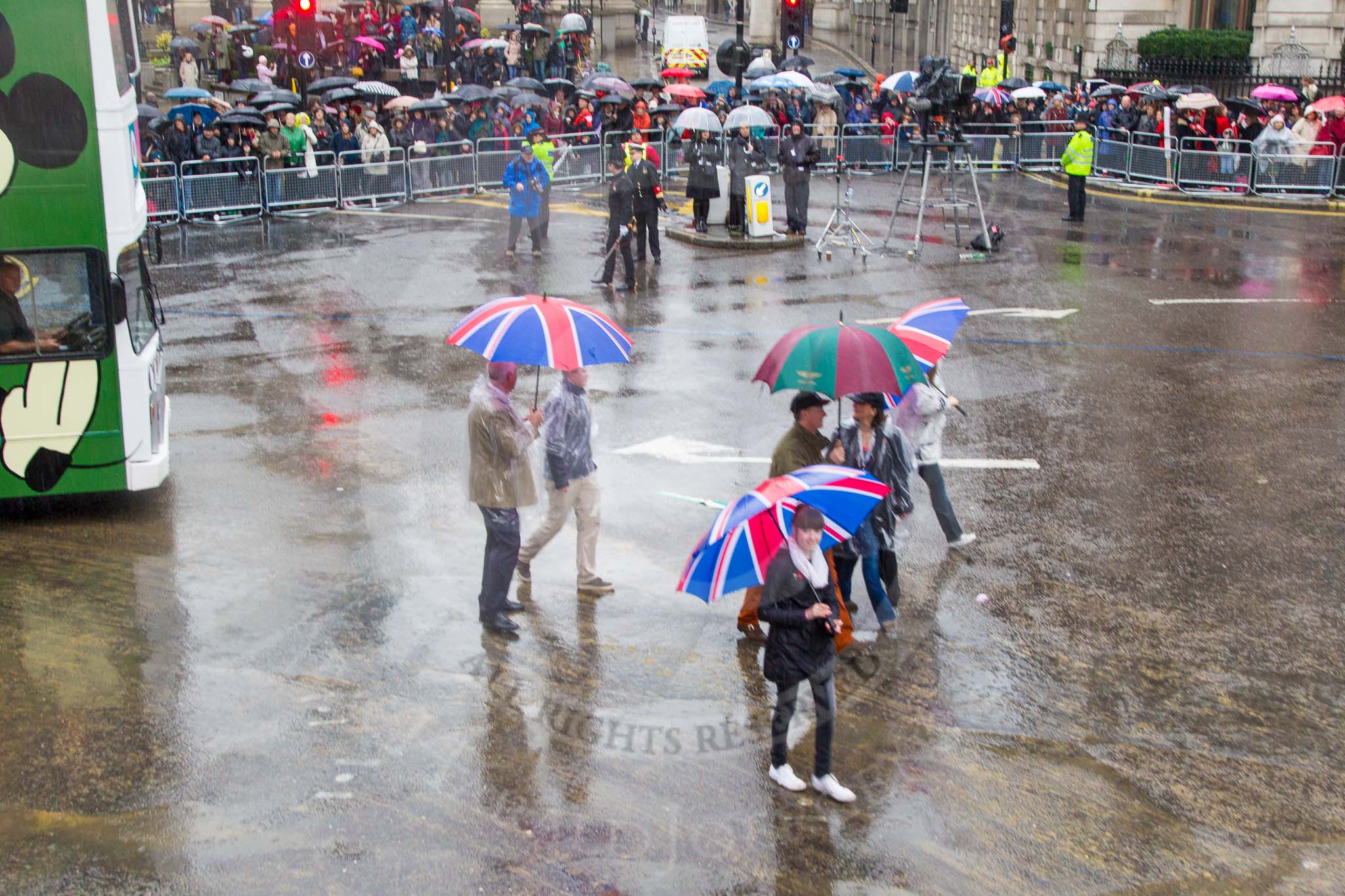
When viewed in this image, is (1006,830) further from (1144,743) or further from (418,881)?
(418,881)

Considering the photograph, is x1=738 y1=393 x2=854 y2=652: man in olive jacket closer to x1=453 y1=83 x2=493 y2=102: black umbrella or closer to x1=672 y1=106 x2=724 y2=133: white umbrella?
x1=672 y1=106 x2=724 y2=133: white umbrella

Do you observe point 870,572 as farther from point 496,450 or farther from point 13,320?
point 13,320

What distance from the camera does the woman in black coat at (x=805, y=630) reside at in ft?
23.4

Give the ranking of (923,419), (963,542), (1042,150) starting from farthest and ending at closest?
1. (1042,150)
2. (963,542)
3. (923,419)

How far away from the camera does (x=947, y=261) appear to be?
21922 mm

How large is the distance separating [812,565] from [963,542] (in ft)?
13.0

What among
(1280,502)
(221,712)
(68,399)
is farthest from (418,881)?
(1280,502)

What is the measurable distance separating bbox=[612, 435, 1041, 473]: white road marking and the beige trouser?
2791 mm

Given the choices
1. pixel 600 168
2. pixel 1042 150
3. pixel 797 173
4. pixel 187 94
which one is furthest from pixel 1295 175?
pixel 187 94

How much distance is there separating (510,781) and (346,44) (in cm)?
4051

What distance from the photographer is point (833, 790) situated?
24.3 feet

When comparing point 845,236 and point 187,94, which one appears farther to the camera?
point 187,94

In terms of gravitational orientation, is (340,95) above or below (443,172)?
above

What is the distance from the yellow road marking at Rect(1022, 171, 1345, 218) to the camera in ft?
85.5
